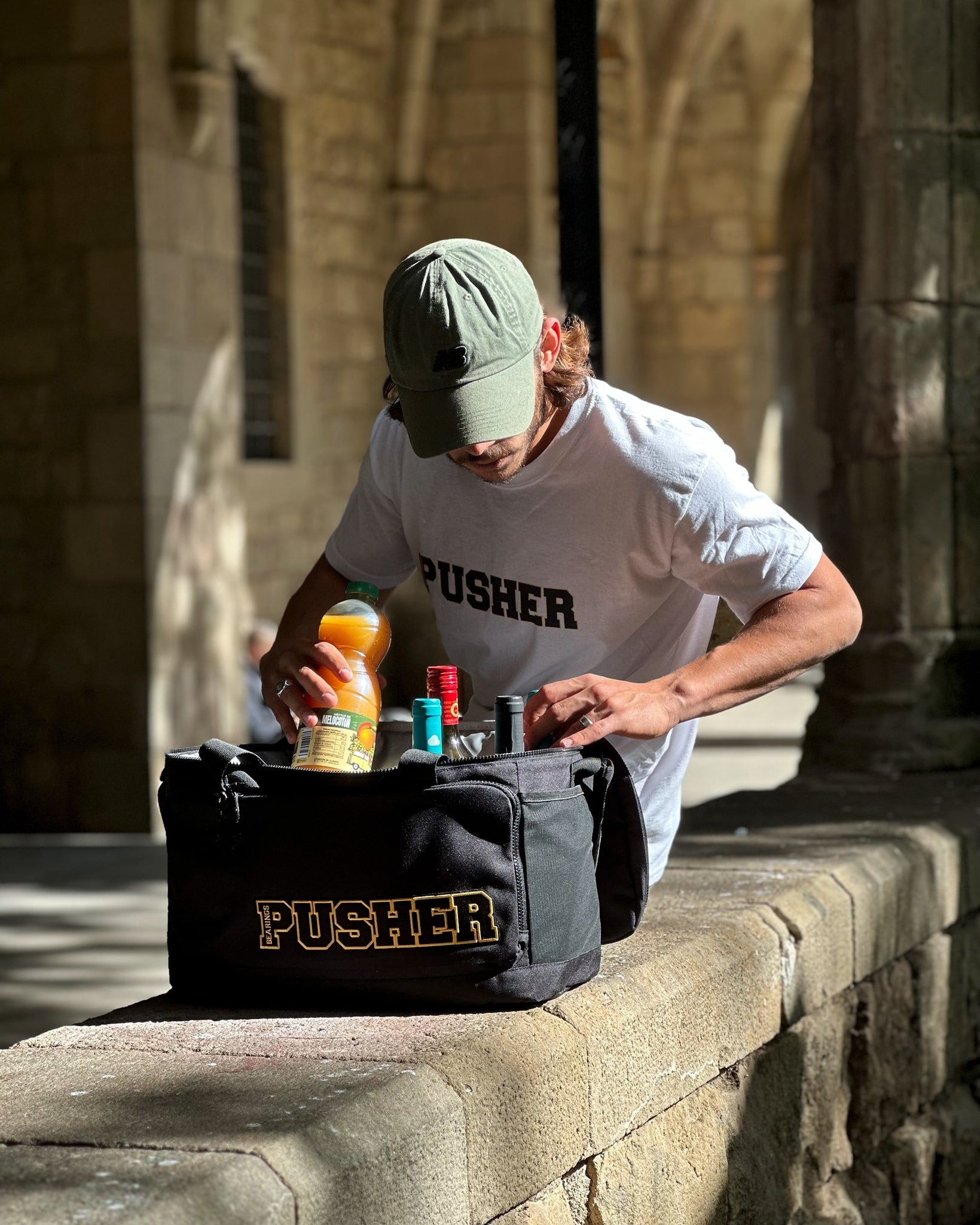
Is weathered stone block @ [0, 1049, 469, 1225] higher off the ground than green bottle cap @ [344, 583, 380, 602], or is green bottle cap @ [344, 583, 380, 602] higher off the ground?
green bottle cap @ [344, 583, 380, 602]

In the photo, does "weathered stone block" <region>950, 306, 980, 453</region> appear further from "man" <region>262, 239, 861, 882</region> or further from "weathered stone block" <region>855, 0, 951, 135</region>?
"man" <region>262, 239, 861, 882</region>

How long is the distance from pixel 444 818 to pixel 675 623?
27.4 inches

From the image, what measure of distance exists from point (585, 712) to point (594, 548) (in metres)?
0.32

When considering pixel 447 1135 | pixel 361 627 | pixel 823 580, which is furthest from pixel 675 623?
pixel 447 1135

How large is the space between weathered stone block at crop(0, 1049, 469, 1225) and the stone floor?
2.70 m

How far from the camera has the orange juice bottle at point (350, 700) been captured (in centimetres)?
230

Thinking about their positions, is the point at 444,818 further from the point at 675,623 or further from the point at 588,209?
the point at 588,209

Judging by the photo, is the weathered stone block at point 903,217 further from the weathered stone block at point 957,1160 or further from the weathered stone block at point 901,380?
the weathered stone block at point 957,1160

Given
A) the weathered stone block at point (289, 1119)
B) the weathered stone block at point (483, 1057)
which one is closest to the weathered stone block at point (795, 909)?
the weathered stone block at point (483, 1057)

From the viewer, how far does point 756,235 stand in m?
16.1

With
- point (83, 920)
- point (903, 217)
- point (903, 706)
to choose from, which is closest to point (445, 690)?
point (903, 706)

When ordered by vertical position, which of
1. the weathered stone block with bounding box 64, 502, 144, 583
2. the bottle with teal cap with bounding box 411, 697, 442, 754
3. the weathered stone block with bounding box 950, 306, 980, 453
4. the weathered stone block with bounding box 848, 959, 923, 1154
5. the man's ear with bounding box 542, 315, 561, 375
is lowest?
the weathered stone block with bounding box 848, 959, 923, 1154

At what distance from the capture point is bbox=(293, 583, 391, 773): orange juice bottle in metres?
2.30

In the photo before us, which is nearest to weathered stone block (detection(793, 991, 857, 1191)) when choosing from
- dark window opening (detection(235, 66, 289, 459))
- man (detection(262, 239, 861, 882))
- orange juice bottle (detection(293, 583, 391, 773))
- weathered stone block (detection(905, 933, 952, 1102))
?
weathered stone block (detection(905, 933, 952, 1102))
